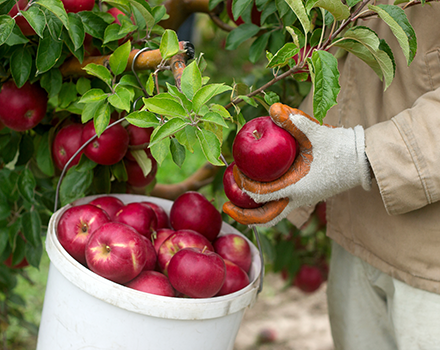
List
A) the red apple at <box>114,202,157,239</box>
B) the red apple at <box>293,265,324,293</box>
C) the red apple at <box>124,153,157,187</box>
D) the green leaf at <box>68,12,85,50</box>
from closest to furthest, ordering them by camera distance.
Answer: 1. the green leaf at <box>68,12,85,50</box>
2. the red apple at <box>114,202,157,239</box>
3. the red apple at <box>124,153,157,187</box>
4. the red apple at <box>293,265,324,293</box>

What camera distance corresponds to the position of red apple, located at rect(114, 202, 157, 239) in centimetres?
114

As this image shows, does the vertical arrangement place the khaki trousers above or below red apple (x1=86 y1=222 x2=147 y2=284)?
below

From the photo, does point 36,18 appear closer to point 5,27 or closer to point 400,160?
point 5,27

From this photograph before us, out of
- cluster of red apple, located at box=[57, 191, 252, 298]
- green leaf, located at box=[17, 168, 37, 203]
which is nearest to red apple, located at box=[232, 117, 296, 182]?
cluster of red apple, located at box=[57, 191, 252, 298]

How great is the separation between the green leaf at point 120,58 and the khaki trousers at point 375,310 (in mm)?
906

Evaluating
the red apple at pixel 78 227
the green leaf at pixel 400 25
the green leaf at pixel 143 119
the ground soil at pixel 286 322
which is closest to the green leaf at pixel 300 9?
the green leaf at pixel 400 25

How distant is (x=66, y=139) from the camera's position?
1.23 metres

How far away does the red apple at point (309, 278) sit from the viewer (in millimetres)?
2379

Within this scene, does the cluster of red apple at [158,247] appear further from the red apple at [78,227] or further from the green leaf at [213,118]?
the green leaf at [213,118]

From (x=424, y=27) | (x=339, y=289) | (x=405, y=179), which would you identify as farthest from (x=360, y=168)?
(x=339, y=289)

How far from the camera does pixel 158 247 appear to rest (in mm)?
1179

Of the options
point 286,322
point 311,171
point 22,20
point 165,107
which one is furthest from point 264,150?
point 286,322

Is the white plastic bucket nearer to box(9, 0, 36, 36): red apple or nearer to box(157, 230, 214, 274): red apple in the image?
box(157, 230, 214, 274): red apple

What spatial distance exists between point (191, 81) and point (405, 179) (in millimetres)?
531
